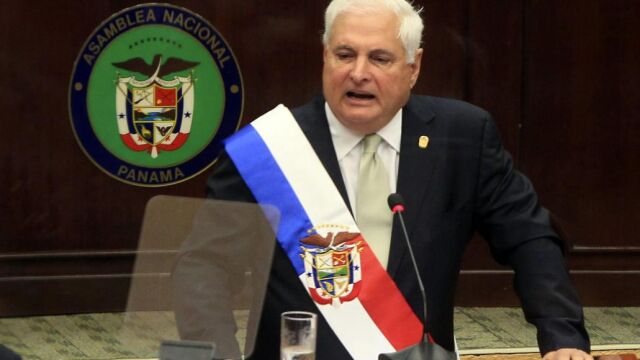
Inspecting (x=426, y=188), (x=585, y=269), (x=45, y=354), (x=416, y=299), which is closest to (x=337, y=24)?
(x=426, y=188)

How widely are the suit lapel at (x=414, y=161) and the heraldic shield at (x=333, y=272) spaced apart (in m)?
0.30

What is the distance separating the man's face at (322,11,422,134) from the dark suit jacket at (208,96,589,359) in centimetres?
11

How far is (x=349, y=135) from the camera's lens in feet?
10.1

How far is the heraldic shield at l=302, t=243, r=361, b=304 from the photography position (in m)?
2.68

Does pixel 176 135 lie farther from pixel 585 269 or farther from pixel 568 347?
pixel 568 347

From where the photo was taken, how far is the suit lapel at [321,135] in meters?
3.04

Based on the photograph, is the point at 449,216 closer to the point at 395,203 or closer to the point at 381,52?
the point at 381,52

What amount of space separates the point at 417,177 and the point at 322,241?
1.46ft

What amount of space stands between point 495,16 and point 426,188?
279 cm

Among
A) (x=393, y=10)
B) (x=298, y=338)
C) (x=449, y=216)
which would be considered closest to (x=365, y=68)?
(x=393, y=10)

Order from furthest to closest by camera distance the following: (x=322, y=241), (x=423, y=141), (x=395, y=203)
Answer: (x=423, y=141) → (x=322, y=241) → (x=395, y=203)

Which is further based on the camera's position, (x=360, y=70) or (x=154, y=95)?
(x=154, y=95)

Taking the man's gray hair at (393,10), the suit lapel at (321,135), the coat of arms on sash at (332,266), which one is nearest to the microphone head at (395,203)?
the coat of arms on sash at (332,266)

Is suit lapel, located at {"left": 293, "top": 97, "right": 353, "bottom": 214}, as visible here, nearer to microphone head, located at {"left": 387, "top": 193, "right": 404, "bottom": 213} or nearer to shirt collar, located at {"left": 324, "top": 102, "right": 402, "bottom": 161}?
shirt collar, located at {"left": 324, "top": 102, "right": 402, "bottom": 161}
